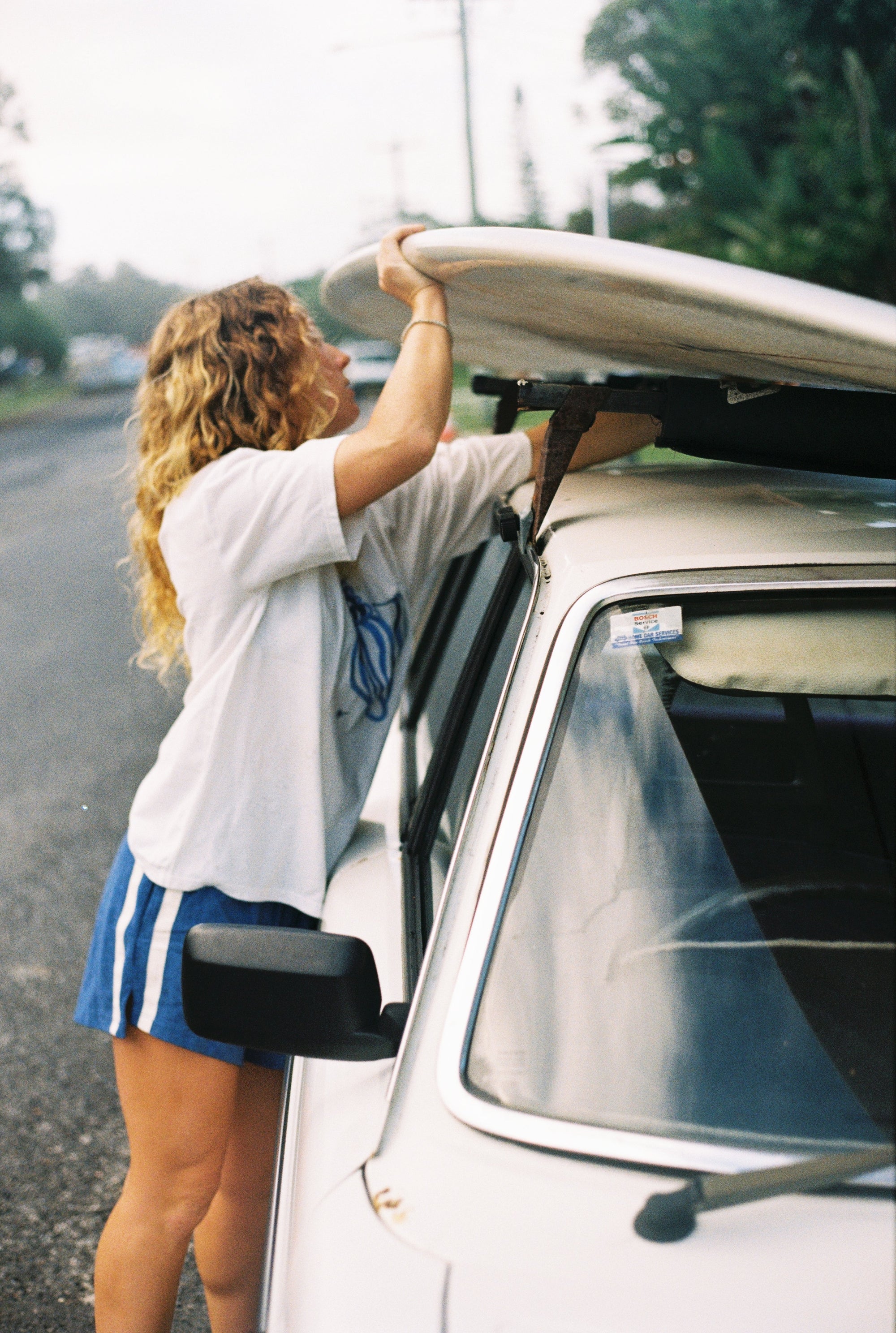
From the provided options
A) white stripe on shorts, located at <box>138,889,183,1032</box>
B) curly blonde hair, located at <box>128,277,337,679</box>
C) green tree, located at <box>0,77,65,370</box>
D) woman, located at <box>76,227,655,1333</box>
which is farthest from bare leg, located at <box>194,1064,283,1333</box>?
green tree, located at <box>0,77,65,370</box>

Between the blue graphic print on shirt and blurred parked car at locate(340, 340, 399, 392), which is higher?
the blue graphic print on shirt

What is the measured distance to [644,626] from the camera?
145cm

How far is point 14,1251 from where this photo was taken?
2537 millimetres

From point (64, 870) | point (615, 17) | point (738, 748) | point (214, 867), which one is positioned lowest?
point (64, 870)

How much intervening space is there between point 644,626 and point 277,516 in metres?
0.61

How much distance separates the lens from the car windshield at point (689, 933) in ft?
3.85

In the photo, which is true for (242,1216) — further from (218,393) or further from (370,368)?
(370,368)

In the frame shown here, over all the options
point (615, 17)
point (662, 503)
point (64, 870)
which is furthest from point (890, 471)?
point (615, 17)

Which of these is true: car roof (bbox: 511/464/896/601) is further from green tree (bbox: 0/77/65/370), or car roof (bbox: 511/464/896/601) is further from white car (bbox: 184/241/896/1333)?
green tree (bbox: 0/77/65/370)

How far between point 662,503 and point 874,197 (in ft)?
60.9

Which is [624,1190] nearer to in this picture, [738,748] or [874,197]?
[738,748]

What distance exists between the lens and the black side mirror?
131cm

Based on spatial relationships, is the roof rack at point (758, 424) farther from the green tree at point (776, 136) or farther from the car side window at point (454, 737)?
the green tree at point (776, 136)

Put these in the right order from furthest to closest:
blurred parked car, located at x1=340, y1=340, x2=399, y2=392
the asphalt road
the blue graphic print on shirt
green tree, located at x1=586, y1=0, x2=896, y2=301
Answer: blurred parked car, located at x1=340, y1=340, x2=399, y2=392 → green tree, located at x1=586, y1=0, x2=896, y2=301 → the asphalt road → the blue graphic print on shirt
